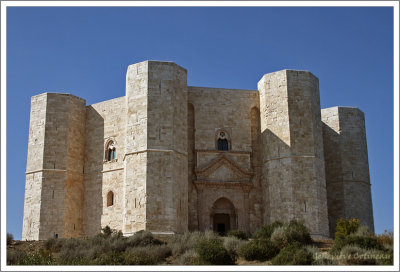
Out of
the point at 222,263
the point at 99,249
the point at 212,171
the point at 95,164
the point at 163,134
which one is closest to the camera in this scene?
the point at 222,263

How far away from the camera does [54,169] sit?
2836 cm

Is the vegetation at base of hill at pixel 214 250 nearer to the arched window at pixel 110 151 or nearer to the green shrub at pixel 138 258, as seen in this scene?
the green shrub at pixel 138 258

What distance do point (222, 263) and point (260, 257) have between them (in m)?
1.39

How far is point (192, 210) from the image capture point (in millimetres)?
27047

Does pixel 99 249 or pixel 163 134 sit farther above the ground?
pixel 163 134

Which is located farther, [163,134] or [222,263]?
[163,134]

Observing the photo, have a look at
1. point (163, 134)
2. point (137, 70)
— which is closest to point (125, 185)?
point (163, 134)

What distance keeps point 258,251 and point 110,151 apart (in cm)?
1252

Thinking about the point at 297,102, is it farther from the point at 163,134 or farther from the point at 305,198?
the point at 163,134

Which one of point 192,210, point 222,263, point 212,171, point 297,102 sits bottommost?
point 222,263

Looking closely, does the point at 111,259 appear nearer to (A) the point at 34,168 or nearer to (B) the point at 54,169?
(B) the point at 54,169

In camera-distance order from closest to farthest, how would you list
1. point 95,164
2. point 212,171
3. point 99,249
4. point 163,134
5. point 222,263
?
point 222,263, point 99,249, point 163,134, point 212,171, point 95,164

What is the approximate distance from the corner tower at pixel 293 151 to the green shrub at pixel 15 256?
11.5 m

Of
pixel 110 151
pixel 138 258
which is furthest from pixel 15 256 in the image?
pixel 110 151
